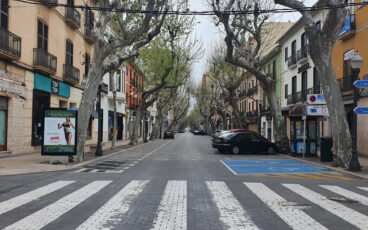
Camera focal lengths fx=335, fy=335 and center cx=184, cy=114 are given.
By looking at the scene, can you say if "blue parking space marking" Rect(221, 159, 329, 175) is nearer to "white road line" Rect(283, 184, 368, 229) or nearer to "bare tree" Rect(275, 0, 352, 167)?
"bare tree" Rect(275, 0, 352, 167)

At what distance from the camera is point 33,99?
19.2 m

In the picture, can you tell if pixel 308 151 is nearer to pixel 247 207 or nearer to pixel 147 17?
pixel 147 17

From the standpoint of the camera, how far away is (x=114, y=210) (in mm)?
6047

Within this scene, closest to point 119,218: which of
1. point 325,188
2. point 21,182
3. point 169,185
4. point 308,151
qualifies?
point 169,185

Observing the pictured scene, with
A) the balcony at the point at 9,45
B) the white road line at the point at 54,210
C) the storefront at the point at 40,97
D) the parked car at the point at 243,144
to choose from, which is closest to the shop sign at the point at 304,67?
the parked car at the point at 243,144

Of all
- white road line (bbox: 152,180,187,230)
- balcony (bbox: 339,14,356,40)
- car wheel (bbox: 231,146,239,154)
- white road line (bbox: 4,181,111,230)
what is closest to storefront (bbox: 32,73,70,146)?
car wheel (bbox: 231,146,239,154)

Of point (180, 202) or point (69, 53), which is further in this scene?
point (69, 53)

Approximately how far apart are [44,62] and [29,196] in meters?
14.2

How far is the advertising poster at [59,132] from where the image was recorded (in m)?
13.9

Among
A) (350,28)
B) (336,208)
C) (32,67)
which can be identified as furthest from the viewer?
(350,28)

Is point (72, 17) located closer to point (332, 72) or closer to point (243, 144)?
point (243, 144)

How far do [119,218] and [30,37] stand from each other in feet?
53.1

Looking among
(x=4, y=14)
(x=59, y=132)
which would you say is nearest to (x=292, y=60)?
(x=59, y=132)

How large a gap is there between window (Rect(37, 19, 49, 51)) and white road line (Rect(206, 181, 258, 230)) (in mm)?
15736
